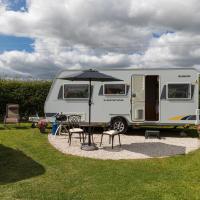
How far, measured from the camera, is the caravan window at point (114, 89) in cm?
1251

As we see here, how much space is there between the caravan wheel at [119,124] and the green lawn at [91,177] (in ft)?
12.8

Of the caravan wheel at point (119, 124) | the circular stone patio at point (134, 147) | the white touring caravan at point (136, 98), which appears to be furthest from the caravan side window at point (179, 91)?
the caravan wheel at point (119, 124)

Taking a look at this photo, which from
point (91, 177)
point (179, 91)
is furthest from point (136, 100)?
point (91, 177)

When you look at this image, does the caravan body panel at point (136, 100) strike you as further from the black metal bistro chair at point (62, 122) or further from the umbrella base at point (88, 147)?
the umbrella base at point (88, 147)

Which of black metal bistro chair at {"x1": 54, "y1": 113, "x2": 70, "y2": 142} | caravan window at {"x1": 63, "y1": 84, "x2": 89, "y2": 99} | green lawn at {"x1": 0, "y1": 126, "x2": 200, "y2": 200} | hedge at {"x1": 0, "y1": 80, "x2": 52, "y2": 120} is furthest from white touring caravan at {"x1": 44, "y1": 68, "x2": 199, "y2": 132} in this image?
hedge at {"x1": 0, "y1": 80, "x2": 52, "y2": 120}

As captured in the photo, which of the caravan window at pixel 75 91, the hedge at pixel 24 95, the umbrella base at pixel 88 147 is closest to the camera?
the umbrella base at pixel 88 147

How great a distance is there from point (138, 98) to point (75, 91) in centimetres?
261

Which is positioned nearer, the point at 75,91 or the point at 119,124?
the point at 119,124

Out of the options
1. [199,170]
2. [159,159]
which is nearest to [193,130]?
[159,159]

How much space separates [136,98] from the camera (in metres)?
12.4

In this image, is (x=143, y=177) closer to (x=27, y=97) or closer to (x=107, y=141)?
(x=107, y=141)

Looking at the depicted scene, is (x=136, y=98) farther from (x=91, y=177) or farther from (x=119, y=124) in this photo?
(x=91, y=177)

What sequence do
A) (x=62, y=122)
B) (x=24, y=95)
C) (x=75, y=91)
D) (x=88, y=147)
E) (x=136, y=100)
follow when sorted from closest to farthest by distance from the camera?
(x=88, y=147) < (x=136, y=100) < (x=62, y=122) < (x=75, y=91) < (x=24, y=95)

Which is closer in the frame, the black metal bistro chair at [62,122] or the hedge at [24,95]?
the black metal bistro chair at [62,122]
